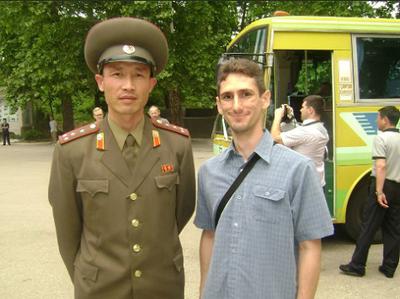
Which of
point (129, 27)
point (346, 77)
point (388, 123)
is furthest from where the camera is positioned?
point (346, 77)

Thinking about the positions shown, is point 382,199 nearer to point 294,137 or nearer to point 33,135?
point 294,137

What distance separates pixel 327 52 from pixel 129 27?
4788 millimetres

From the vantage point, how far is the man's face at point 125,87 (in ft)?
7.32

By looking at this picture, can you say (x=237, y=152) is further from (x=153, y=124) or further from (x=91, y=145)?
(x=91, y=145)

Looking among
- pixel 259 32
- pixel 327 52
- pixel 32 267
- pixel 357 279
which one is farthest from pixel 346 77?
pixel 32 267

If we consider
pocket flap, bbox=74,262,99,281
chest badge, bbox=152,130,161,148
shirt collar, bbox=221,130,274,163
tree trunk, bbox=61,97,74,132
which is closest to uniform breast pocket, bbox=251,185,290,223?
shirt collar, bbox=221,130,274,163

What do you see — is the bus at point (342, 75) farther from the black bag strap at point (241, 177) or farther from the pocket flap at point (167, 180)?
the black bag strap at point (241, 177)

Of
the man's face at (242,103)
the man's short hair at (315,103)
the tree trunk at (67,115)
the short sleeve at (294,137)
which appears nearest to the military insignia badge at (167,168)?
the man's face at (242,103)

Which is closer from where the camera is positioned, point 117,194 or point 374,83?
point 117,194

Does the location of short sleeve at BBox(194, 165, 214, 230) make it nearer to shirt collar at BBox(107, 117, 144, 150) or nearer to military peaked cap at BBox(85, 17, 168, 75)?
shirt collar at BBox(107, 117, 144, 150)

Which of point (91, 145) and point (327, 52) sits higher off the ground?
point (327, 52)

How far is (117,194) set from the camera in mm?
2254

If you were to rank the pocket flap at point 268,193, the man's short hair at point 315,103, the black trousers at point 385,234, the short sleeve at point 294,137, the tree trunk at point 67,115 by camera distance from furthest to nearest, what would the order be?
1. the tree trunk at point 67,115
2. the man's short hair at point 315,103
3. the short sleeve at point 294,137
4. the black trousers at point 385,234
5. the pocket flap at point 268,193

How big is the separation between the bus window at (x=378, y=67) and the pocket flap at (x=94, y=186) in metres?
5.12
